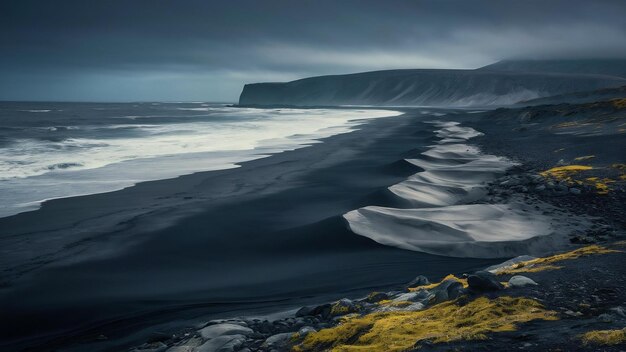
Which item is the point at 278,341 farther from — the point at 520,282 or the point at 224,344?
the point at 520,282

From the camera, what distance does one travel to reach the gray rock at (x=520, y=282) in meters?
4.88

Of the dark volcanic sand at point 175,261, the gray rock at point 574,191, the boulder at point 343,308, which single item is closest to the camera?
the boulder at point 343,308

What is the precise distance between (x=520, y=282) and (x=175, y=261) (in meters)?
5.47

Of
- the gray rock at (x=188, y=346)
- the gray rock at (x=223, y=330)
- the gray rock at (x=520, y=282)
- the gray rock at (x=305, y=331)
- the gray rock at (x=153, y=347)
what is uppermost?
the gray rock at (x=520, y=282)

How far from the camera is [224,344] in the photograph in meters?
4.80

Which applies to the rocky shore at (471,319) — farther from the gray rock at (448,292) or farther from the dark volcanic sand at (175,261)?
the dark volcanic sand at (175,261)

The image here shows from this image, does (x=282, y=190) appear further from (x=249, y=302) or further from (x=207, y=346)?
(x=207, y=346)

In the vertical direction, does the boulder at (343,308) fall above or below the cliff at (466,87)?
below

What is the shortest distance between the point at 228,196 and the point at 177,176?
436 cm

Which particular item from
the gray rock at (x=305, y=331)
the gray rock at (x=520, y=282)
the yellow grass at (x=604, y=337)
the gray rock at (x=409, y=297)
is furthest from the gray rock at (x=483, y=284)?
the gray rock at (x=305, y=331)

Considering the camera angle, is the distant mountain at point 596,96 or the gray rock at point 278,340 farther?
the distant mountain at point 596,96

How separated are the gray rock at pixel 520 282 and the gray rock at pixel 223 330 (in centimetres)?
267

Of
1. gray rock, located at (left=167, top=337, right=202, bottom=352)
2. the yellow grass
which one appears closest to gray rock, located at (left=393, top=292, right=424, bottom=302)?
the yellow grass

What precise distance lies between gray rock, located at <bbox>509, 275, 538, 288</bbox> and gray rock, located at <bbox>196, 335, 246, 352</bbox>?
2.70m
